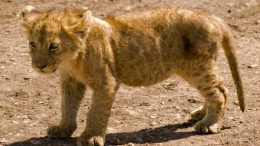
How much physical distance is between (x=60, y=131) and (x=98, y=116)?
2.13ft

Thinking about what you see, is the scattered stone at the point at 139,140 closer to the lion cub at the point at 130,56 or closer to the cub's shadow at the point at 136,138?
the cub's shadow at the point at 136,138

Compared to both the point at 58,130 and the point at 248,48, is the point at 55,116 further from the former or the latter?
the point at 248,48

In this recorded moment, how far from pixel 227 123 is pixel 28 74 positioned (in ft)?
9.66

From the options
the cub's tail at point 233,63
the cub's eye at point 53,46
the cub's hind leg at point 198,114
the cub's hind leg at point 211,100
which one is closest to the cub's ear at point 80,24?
the cub's eye at point 53,46

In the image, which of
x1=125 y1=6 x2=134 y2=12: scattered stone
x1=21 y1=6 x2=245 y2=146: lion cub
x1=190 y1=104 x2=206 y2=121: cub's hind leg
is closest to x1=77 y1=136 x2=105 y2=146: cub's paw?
x1=21 y1=6 x2=245 y2=146: lion cub

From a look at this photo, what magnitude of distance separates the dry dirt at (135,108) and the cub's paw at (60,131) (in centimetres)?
6

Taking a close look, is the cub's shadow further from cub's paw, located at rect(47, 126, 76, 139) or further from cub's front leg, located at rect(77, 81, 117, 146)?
cub's front leg, located at rect(77, 81, 117, 146)

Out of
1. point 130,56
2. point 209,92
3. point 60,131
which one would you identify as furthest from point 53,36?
point 209,92

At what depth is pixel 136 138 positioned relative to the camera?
7340 millimetres

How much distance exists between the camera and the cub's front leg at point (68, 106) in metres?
7.23

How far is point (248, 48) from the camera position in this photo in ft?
34.4

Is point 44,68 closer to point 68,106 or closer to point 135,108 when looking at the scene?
point 68,106

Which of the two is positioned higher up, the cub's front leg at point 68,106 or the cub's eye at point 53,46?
the cub's eye at point 53,46

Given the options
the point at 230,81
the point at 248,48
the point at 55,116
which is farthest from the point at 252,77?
the point at 55,116
